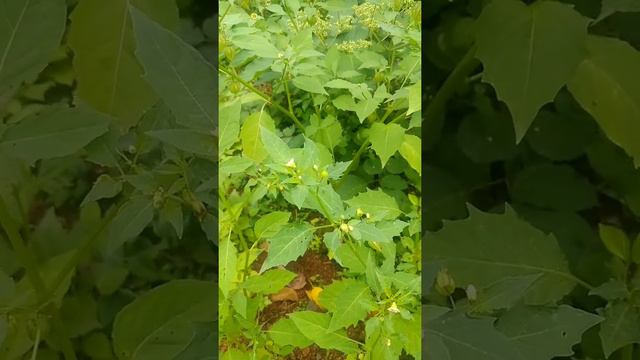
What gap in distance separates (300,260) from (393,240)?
0.18ft

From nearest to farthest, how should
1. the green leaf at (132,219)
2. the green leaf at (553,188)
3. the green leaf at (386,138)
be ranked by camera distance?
the green leaf at (386,138) → the green leaf at (132,219) → the green leaf at (553,188)

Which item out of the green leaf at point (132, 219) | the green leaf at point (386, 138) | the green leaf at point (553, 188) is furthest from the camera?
the green leaf at point (553, 188)

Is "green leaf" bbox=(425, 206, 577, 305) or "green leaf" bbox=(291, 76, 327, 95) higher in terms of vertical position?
"green leaf" bbox=(291, 76, 327, 95)

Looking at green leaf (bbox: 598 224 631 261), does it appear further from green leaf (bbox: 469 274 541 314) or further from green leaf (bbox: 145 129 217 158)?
green leaf (bbox: 145 129 217 158)

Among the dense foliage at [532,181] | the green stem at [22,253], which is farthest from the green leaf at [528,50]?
the green stem at [22,253]

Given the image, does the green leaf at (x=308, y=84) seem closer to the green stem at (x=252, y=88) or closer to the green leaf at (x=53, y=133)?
the green stem at (x=252, y=88)

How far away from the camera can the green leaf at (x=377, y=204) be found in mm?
482

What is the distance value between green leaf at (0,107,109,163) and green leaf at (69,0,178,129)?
25 mm

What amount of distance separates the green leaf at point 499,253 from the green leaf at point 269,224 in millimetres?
165

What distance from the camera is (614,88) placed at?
1.97 ft

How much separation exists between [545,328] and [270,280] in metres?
0.22

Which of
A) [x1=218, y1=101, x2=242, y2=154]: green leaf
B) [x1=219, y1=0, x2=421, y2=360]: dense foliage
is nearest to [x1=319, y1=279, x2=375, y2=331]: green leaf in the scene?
[x1=219, y1=0, x2=421, y2=360]: dense foliage

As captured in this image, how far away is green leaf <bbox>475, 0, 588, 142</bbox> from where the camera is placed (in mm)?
548

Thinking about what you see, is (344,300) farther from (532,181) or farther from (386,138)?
(532,181)
